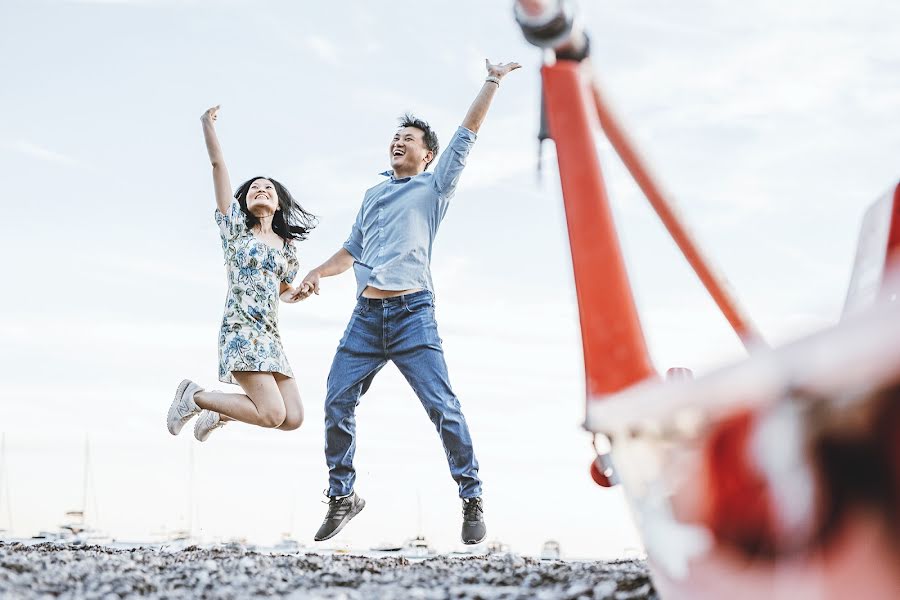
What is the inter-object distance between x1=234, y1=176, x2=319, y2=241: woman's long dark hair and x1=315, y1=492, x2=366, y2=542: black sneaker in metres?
1.88

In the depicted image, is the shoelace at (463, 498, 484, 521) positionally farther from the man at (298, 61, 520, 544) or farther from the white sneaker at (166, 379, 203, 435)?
the white sneaker at (166, 379, 203, 435)

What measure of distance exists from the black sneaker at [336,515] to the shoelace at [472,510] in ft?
2.67

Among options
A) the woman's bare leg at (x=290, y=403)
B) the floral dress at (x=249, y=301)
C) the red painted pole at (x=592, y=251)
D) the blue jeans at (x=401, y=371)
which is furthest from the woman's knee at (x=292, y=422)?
the red painted pole at (x=592, y=251)

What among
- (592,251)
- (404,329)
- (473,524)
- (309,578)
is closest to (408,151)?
(404,329)

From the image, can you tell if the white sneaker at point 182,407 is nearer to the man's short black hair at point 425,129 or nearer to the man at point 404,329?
the man at point 404,329

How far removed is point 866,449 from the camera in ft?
5.44

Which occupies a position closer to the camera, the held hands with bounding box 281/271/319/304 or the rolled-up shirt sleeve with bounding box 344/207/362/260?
the held hands with bounding box 281/271/319/304

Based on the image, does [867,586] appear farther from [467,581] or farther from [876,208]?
[467,581]

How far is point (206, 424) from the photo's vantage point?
19.9 feet

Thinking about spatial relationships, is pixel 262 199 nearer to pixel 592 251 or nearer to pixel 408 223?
pixel 408 223

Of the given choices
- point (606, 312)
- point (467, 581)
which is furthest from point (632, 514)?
point (467, 581)

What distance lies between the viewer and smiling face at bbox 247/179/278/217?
598cm

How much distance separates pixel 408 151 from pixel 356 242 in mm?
708

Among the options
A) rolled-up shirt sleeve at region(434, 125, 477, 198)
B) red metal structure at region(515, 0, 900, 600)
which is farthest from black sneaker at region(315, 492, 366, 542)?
red metal structure at region(515, 0, 900, 600)
